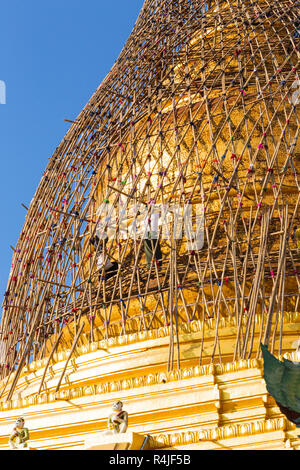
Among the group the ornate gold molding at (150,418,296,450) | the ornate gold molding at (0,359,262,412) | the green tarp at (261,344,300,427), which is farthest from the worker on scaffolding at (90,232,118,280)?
the green tarp at (261,344,300,427)

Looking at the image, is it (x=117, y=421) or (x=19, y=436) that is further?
(x=19, y=436)

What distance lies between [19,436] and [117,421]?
1.77 m

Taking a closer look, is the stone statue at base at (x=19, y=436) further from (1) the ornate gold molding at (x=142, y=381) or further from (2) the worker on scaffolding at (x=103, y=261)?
(2) the worker on scaffolding at (x=103, y=261)

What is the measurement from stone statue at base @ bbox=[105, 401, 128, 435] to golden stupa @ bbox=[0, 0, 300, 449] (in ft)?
1.18

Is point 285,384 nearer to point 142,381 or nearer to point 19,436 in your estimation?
point 142,381

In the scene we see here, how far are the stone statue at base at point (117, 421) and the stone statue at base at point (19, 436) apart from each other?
1619 millimetres

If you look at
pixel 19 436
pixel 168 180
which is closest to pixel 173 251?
pixel 19 436

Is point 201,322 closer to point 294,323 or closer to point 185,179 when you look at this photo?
point 294,323

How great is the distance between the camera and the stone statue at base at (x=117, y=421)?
9438 mm

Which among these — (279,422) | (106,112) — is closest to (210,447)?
(279,422)

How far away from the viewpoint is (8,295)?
16547mm

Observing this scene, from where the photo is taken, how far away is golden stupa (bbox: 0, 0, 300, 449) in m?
10.5

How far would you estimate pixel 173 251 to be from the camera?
38.3 feet

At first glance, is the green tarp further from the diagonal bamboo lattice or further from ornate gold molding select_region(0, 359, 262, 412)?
the diagonal bamboo lattice
